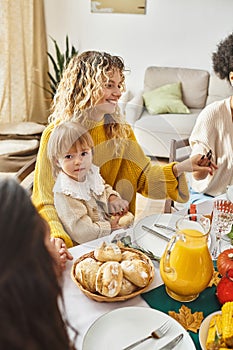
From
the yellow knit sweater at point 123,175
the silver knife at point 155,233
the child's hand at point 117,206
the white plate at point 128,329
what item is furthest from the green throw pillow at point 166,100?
the white plate at point 128,329

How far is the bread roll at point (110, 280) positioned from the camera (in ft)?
3.04

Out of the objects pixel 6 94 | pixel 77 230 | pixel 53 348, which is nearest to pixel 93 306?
pixel 77 230

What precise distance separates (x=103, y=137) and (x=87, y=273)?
58cm

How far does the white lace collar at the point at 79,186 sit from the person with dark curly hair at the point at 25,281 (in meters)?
0.80

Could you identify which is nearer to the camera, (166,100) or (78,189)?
(78,189)

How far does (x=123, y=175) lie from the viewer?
151 centimetres

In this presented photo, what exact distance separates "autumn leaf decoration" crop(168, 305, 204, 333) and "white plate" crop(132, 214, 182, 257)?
22cm

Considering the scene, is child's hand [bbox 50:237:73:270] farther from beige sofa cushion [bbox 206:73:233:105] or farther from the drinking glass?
beige sofa cushion [bbox 206:73:233:105]

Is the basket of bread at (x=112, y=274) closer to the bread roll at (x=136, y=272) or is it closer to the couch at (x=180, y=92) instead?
the bread roll at (x=136, y=272)

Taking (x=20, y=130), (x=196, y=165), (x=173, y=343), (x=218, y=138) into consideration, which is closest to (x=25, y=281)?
(x=173, y=343)

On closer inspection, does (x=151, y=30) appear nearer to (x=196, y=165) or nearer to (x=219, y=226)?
(x=196, y=165)

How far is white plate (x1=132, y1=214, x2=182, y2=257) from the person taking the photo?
117 centimetres

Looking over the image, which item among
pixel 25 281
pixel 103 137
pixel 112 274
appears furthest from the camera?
pixel 103 137

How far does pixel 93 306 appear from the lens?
956 mm
